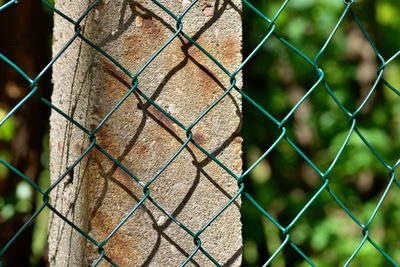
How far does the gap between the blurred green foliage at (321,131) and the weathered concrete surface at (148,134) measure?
1.78 meters

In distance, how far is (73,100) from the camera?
1442 mm

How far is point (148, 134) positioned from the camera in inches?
56.0

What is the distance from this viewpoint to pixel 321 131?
3.48 m

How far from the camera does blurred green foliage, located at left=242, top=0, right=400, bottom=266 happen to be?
3.26m

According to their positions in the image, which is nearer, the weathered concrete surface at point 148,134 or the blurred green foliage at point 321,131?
the weathered concrete surface at point 148,134

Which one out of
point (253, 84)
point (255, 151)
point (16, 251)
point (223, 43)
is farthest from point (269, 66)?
point (223, 43)

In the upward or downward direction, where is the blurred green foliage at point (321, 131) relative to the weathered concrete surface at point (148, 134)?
upward

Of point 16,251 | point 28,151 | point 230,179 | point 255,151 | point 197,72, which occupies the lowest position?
point 16,251

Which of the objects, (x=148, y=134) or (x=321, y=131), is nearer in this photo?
(x=148, y=134)

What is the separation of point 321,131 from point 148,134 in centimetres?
217

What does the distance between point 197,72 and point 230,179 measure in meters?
0.24

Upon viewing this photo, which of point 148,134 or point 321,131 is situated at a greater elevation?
point 321,131

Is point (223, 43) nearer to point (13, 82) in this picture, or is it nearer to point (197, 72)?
point (197, 72)

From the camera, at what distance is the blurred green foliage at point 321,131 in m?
3.26
